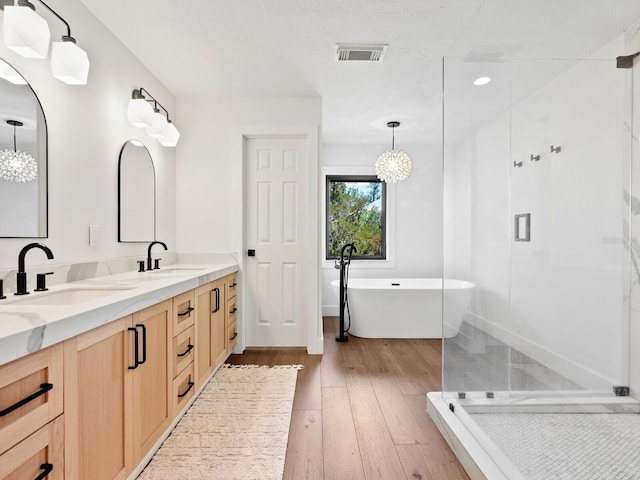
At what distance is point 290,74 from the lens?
298 cm

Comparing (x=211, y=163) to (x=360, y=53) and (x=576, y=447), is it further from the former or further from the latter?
(x=576, y=447)

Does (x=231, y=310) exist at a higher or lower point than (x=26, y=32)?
lower

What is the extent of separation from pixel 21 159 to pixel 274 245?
7.13 feet

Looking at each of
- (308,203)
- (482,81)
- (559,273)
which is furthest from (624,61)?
(308,203)

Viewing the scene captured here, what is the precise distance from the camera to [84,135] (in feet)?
A: 6.95

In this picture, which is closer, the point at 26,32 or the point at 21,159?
the point at 26,32

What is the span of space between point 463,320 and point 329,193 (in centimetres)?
335

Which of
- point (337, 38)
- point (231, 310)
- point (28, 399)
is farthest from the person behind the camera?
point (231, 310)

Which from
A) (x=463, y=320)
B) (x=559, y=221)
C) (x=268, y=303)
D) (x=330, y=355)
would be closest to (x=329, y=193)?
(x=268, y=303)

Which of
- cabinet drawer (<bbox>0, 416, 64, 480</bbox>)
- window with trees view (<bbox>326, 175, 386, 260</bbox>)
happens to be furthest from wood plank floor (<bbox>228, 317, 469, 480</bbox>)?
window with trees view (<bbox>326, 175, 386, 260</bbox>)

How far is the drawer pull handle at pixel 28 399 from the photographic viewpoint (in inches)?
33.9

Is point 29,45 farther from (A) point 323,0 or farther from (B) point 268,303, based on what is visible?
(B) point 268,303

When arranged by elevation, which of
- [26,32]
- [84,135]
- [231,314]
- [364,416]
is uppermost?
[26,32]

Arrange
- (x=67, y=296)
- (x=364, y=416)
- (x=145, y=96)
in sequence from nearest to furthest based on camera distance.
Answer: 1. (x=67, y=296)
2. (x=364, y=416)
3. (x=145, y=96)
